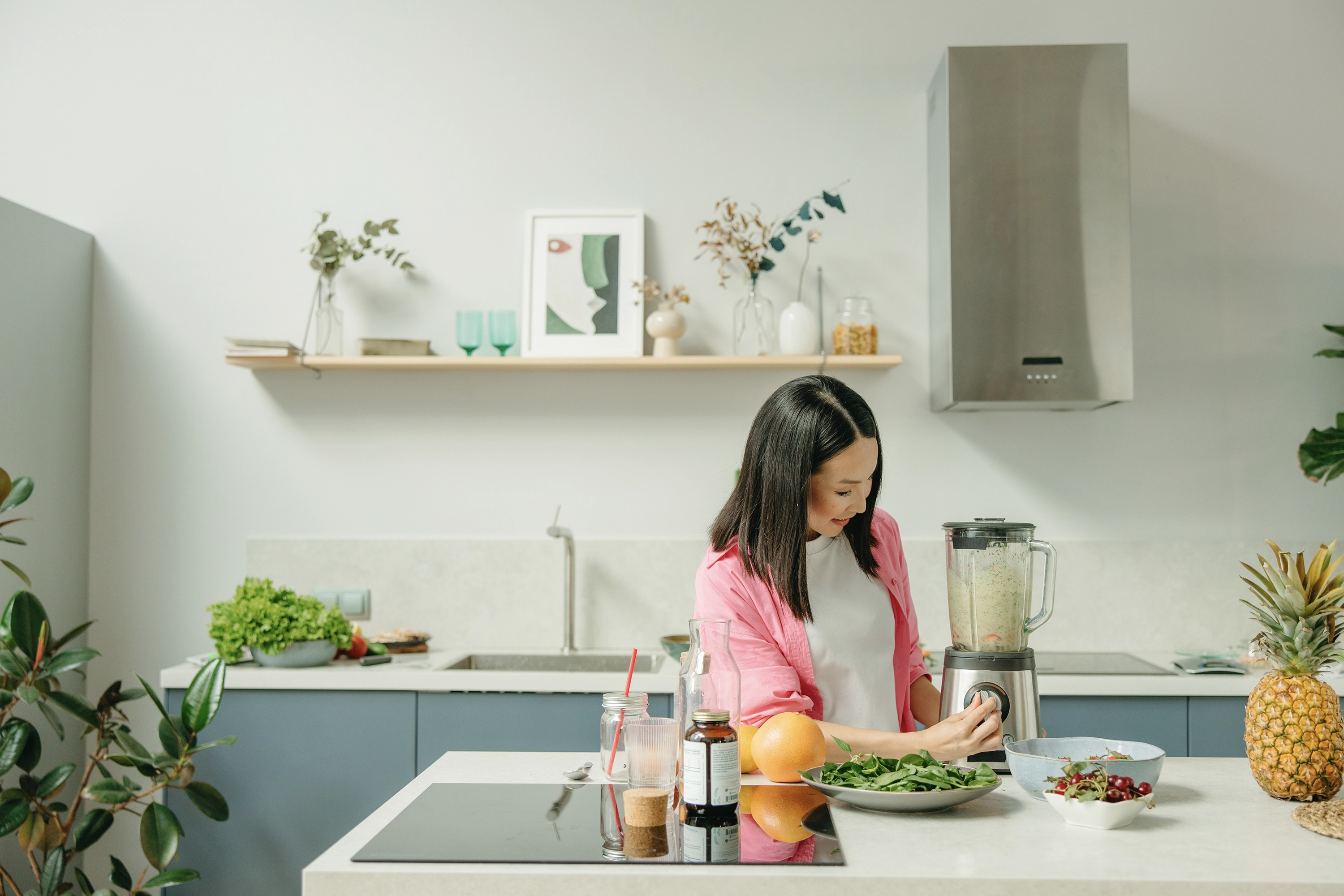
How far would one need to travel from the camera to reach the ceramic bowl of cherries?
1.19 m

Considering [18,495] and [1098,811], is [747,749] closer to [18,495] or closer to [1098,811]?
[1098,811]

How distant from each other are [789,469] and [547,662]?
4.98 ft

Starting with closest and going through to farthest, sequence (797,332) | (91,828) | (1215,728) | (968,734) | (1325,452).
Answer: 1. (968,734)
2. (91,828)
3. (1215,728)
4. (1325,452)
5. (797,332)

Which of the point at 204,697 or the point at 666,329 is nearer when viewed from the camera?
the point at 204,697

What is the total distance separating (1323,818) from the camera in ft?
3.95

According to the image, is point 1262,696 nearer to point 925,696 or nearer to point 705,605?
point 925,696

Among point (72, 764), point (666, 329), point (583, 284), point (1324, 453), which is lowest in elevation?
point (72, 764)

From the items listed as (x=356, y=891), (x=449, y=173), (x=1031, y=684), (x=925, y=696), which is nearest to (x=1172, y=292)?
(x=925, y=696)

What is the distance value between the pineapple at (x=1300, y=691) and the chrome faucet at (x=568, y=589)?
1959 mm

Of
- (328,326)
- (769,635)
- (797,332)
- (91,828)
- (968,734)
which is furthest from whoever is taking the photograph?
(328,326)

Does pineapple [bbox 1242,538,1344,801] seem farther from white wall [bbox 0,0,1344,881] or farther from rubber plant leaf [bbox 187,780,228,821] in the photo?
rubber plant leaf [bbox 187,780,228,821]

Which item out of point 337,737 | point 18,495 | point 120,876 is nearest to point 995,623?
point 337,737

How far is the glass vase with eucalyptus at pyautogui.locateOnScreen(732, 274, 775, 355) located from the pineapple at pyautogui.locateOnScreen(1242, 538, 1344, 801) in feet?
5.86

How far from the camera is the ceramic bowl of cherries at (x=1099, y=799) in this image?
119 centimetres
